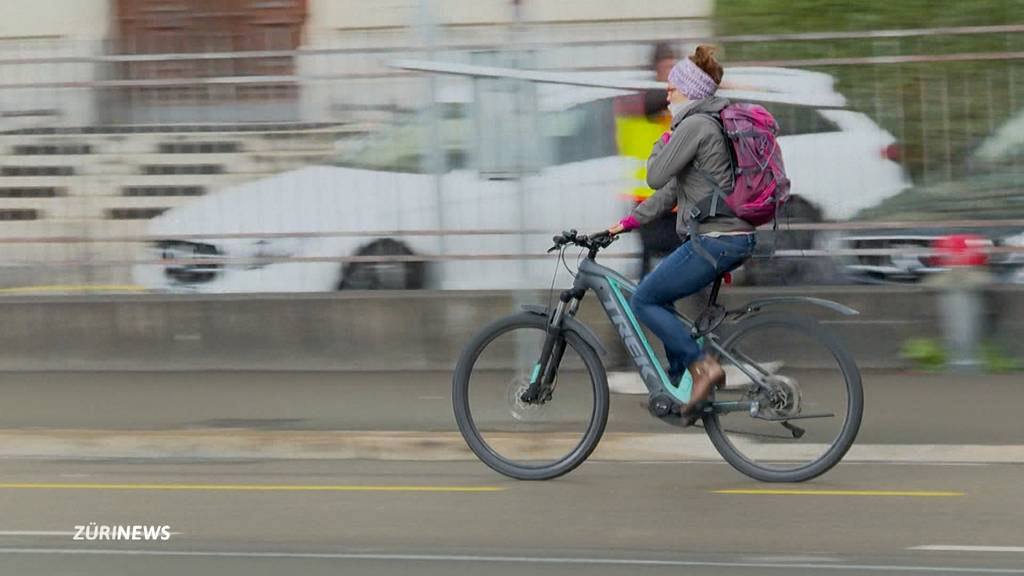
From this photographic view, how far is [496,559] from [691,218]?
178 centimetres

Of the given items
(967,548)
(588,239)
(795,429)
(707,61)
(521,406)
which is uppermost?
(707,61)

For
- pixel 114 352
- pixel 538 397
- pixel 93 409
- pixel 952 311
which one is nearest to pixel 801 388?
pixel 538 397

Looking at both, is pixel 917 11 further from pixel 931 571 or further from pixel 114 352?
pixel 931 571

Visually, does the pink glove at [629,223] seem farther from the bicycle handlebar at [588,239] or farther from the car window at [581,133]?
the car window at [581,133]

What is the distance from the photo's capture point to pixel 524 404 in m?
7.14

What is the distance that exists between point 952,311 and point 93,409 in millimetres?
4789

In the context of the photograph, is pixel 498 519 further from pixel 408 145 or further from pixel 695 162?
pixel 408 145

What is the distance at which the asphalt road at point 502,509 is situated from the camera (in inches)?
224

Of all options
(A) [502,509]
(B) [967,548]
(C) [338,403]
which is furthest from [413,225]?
(B) [967,548]

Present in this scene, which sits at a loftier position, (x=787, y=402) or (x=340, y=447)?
(x=787, y=402)

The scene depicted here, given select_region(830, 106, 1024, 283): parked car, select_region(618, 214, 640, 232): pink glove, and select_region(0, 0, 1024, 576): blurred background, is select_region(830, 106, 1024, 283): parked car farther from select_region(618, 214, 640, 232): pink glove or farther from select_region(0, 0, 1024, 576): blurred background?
select_region(618, 214, 640, 232): pink glove

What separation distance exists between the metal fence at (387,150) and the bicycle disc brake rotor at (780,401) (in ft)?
8.57

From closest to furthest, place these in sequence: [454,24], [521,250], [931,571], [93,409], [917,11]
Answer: [931,571]
[93,409]
[521,250]
[917,11]
[454,24]

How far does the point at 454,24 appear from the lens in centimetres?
1705
